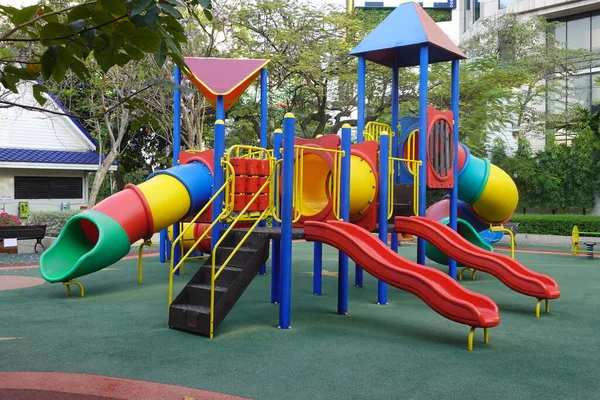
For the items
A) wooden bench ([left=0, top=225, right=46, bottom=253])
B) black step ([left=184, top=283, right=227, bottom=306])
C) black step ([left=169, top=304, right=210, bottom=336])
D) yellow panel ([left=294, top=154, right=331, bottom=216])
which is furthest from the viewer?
wooden bench ([left=0, top=225, right=46, bottom=253])

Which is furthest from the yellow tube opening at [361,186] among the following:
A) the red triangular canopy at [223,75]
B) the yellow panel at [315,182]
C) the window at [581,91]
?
the window at [581,91]

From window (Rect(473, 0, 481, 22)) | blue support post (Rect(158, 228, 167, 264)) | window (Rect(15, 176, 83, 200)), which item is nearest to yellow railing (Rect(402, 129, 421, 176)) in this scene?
blue support post (Rect(158, 228, 167, 264))

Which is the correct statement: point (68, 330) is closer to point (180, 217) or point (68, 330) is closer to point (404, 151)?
point (180, 217)

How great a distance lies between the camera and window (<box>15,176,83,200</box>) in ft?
66.3

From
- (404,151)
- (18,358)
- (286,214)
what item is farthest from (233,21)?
(18,358)

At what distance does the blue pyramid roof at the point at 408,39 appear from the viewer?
9.27 m

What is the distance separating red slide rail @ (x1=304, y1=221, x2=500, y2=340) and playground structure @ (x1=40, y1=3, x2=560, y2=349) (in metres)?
0.01

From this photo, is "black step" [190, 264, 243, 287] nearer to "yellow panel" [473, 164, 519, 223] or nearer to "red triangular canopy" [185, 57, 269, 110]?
"red triangular canopy" [185, 57, 269, 110]

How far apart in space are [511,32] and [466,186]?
20608 mm

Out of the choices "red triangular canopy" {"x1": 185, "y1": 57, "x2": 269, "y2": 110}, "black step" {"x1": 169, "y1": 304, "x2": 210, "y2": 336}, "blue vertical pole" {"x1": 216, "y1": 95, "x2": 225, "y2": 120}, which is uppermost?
"red triangular canopy" {"x1": 185, "y1": 57, "x2": 269, "y2": 110}

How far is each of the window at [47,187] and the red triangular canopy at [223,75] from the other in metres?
12.0

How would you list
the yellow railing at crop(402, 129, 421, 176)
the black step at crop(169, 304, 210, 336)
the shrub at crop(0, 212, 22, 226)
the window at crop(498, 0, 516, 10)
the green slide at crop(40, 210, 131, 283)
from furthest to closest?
the window at crop(498, 0, 516, 10)
the shrub at crop(0, 212, 22, 226)
the yellow railing at crop(402, 129, 421, 176)
the green slide at crop(40, 210, 131, 283)
the black step at crop(169, 304, 210, 336)

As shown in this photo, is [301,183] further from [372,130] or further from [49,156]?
[49,156]

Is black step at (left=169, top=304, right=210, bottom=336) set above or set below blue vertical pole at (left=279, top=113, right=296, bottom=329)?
below
